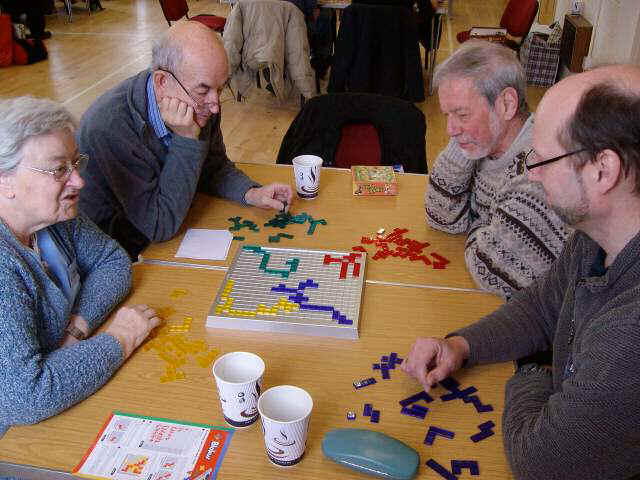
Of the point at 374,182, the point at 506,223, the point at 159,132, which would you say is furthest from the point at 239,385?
the point at 374,182

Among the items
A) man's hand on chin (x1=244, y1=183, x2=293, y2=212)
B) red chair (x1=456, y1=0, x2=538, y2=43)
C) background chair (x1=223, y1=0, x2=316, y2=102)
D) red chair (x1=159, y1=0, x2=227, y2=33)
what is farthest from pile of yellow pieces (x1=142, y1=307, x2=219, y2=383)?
red chair (x1=159, y1=0, x2=227, y2=33)

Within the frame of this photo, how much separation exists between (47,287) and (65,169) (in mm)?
281

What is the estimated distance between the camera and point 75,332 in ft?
4.56

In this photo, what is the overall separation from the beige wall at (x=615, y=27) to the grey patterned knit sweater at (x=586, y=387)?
147 inches

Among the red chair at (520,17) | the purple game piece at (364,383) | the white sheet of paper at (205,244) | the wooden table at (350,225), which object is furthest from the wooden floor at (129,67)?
the purple game piece at (364,383)

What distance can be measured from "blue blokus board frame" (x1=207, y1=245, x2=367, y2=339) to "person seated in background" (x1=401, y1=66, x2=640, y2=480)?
25 cm

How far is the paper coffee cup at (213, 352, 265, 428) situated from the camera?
110 centimetres

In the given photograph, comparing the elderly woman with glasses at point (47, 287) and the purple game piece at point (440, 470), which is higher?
the elderly woman with glasses at point (47, 287)

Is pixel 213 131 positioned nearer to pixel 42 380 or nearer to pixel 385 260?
pixel 385 260

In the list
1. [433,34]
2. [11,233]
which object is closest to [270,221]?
[11,233]

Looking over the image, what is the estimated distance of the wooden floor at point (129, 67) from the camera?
4816mm

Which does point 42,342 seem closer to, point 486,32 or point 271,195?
point 271,195

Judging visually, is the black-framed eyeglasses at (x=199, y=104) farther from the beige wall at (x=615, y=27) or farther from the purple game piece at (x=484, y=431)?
the beige wall at (x=615, y=27)

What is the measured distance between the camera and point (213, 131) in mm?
2225
